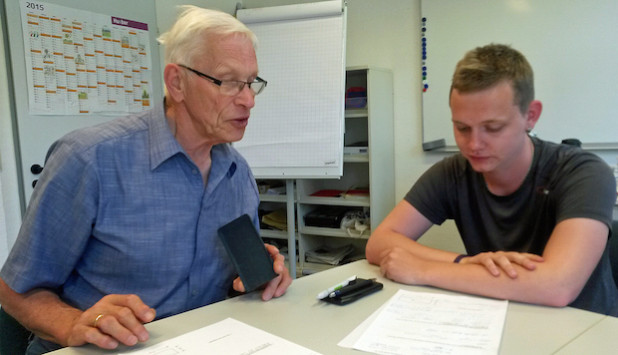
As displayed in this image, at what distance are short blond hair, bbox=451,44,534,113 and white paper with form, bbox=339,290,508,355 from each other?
1.76ft

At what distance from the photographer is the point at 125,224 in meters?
1.05

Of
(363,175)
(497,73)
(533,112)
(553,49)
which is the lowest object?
(363,175)

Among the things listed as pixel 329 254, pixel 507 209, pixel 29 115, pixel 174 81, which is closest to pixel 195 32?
pixel 174 81

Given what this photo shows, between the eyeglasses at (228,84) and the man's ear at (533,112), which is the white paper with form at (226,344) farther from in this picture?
the man's ear at (533,112)

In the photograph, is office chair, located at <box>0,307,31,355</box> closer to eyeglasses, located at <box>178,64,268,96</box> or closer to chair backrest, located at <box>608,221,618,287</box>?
eyeglasses, located at <box>178,64,268,96</box>

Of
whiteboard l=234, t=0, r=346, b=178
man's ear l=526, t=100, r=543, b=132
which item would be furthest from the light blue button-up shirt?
whiteboard l=234, t=0, r=346, b=178

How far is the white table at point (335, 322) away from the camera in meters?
0.80

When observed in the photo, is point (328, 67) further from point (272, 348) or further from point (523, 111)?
point (272, 348)

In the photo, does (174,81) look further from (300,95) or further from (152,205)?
(300,95)

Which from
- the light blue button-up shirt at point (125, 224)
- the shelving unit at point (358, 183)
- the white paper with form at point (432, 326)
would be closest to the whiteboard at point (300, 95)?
the shelving unit at point (358, 183)

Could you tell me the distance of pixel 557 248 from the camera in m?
1.03

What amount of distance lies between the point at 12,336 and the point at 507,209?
1.30 m

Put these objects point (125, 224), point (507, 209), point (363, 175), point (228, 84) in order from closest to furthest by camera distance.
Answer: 1. point (125, 224)
2. point (228, 84)
3. point (507, 209)
4. point (363, 175)

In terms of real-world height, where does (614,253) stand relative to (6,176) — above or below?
below
